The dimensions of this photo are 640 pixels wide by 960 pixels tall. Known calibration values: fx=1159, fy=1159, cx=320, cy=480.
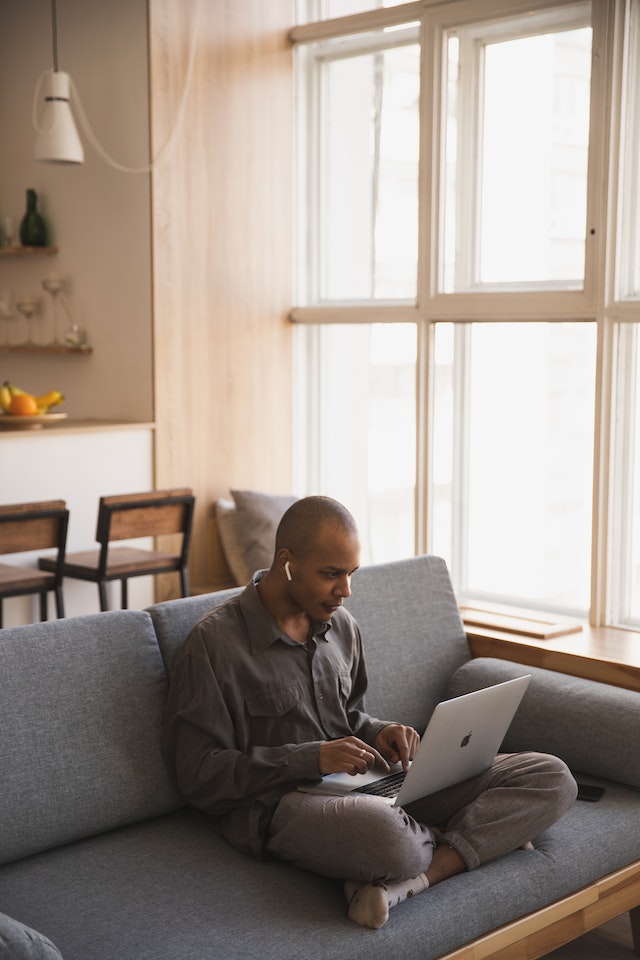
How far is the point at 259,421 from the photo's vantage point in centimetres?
501

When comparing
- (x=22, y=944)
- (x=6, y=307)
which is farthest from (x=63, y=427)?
(x=22, y=944)

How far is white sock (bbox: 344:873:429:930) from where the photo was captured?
2.06 m

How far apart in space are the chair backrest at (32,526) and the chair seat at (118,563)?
252 millimetres

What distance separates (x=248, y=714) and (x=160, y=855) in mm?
320

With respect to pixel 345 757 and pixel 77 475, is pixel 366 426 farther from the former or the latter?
pixel 345 757

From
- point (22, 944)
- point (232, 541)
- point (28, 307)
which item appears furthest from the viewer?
point (28, 307)

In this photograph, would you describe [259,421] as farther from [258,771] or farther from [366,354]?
[258,771]

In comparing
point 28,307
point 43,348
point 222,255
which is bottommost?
point 43,348

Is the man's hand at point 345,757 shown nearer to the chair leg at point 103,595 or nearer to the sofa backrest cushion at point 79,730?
the sofa backrest cushion at point 79,730

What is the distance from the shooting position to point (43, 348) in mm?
5141

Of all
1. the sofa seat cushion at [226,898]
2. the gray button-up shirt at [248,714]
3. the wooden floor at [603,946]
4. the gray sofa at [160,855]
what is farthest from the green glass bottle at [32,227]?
the wooden floor at [603,946]

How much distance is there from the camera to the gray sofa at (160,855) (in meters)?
2.01

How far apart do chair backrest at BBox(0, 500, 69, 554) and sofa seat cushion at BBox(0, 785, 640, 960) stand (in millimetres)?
1444

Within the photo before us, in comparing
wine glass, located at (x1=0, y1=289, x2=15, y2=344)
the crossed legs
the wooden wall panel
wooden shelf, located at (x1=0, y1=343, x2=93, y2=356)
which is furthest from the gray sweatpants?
wine glass, located at (x1=0, y1=289, x2=15, y2=344)
